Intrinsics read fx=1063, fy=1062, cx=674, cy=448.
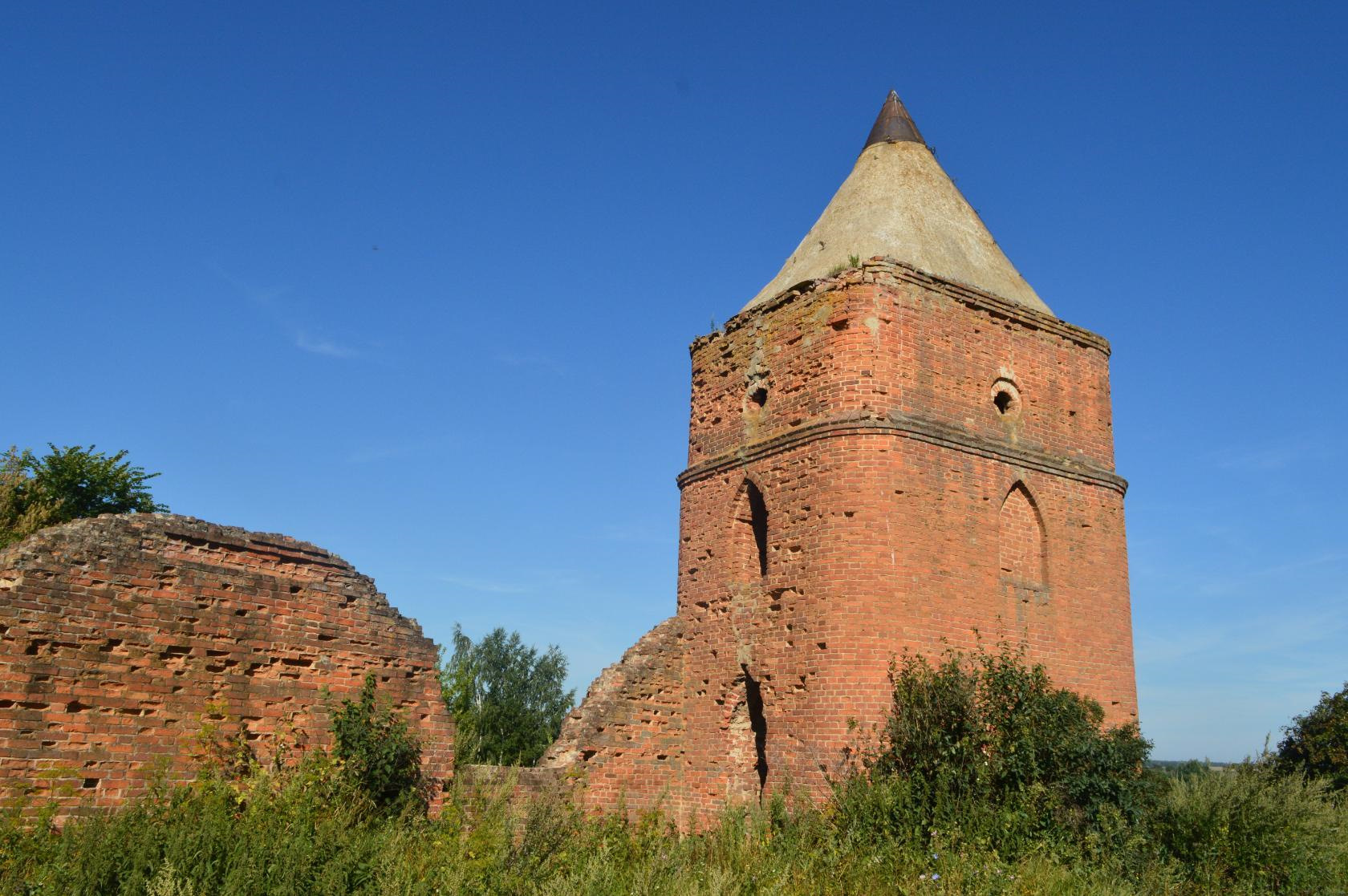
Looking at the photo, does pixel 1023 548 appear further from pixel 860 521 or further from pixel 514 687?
pixel 514 687

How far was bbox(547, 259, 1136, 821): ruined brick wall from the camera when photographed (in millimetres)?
10781

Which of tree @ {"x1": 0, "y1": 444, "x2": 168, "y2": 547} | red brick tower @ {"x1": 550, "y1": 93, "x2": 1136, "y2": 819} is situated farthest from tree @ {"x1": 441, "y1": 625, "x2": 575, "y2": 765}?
red brick tower @ {"x1": 550, "y1": 93, "x2": 1136, "y2": 819}

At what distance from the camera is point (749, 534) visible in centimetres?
1241

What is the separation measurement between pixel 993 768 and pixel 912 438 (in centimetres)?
343

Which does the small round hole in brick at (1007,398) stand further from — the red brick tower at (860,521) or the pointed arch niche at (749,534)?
the pointed arch niche at (749,534)

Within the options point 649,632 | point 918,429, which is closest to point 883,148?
point 918,429

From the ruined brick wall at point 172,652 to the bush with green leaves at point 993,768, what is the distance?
165 inches

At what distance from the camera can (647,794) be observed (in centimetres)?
1166

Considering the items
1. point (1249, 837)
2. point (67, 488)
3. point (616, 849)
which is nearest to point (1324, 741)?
point (1249, 837)

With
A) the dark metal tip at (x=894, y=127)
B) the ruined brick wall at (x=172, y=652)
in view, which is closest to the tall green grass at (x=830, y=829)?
the ruined brick wall at (x=172, y=652)

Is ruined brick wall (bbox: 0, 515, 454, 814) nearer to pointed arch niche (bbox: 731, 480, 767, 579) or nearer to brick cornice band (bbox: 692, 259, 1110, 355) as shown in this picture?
pointed arch niche (bbox: 731, 480, 767, 579)

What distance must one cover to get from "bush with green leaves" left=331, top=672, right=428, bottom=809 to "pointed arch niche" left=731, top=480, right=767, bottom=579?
4299mm

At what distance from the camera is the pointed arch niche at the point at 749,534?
12.2 metres

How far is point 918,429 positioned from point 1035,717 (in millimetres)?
3148
